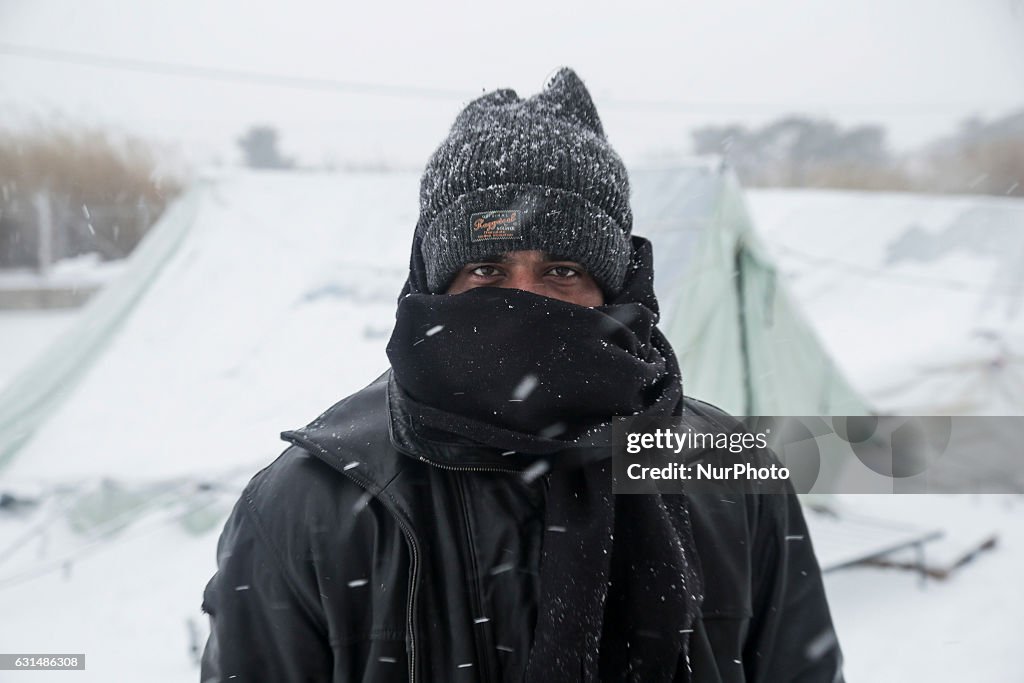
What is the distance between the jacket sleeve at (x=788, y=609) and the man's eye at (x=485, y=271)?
0.57 metres

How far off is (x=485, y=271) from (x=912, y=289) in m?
7.30

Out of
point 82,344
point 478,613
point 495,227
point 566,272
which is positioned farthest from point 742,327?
point 82,344

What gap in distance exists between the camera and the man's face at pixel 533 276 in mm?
1013

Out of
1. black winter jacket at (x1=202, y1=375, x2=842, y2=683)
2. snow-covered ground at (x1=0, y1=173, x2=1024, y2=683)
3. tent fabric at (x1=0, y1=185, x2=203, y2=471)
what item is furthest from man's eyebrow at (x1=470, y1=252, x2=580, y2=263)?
tent fabric at (x1=0, y1=185, x2=203, y2=471)

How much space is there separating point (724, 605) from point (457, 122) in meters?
0.89

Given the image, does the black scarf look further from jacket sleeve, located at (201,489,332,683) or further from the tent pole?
the tent pole

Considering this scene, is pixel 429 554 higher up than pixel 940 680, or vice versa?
pixel 429 554

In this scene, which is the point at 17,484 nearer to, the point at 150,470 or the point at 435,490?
the point at 150,470

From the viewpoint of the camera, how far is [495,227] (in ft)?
3.26

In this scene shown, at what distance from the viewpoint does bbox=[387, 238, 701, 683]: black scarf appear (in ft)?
2.85

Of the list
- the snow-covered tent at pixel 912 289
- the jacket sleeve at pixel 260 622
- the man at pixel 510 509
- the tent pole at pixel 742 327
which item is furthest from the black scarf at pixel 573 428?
the snow-covered tent at pixel 912 289

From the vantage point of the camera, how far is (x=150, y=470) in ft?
9.77

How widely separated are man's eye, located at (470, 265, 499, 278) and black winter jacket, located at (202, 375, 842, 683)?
238mm

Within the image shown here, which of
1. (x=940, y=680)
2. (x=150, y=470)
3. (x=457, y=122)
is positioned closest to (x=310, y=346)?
(x=150, y=470)
